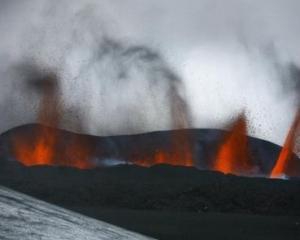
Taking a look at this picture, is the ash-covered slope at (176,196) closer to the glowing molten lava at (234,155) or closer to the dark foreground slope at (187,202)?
the dark foreground slope at (187,202)

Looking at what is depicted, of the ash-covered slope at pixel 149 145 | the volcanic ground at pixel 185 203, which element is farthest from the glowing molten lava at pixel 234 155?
the volcanic ground at pixel 185 203

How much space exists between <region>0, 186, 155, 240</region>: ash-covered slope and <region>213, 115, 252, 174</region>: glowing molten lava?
5628 cm

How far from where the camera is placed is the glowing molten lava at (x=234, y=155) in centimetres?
6053

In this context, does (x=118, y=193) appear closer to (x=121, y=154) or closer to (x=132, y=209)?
(x=132, y=209)

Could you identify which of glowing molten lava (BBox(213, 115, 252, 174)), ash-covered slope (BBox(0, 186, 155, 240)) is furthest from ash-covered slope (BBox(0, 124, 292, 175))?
ash-covered slope (BBox(0, 186, 155, 240))

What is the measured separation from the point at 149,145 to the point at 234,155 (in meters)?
16.1

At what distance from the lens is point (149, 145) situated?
76.4 metres

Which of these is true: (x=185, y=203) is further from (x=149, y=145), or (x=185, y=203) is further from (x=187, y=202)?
(x=149, y=145)

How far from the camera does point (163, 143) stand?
75.4m

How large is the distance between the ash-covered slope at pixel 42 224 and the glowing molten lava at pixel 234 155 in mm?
56277

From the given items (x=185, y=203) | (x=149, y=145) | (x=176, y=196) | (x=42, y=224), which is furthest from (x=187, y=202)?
(x=149, y=145)

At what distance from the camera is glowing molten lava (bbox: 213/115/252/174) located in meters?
60.5

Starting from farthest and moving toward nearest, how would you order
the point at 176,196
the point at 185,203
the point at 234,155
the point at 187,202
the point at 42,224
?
the point at 234,155
the point at 176,196
the point at 187,202
the point at 185,203
the point at 42,224

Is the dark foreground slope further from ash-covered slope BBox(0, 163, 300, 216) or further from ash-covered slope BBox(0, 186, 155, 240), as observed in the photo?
ash-covered slope BBox(0, 186, 155, 240)
